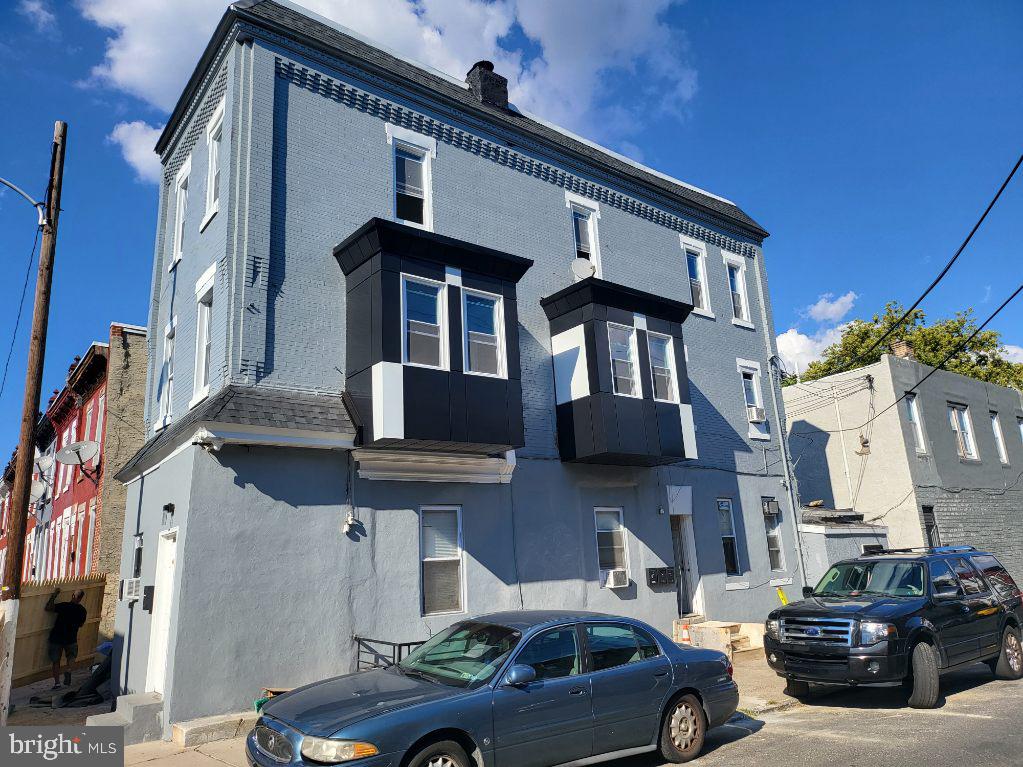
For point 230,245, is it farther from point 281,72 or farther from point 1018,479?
point 1018,479

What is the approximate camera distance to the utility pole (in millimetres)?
8836

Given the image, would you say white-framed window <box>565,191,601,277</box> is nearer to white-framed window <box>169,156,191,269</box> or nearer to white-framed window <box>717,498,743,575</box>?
white-framed window <box>717,498,743,575</box>

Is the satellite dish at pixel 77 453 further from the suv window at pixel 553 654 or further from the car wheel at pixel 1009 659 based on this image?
the car wheel at pixel 1009 659

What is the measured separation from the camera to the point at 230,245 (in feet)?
36.5

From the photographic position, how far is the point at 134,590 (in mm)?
11258

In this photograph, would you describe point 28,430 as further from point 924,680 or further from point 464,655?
point 924,680

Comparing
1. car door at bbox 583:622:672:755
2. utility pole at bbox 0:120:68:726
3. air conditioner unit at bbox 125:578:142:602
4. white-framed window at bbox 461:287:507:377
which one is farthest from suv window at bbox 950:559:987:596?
utility pole at bbox 0:120:68:726

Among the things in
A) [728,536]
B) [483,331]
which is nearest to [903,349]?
[728,536]

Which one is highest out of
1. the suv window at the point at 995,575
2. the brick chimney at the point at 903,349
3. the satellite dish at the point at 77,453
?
the brick chimney at the point at 903,349

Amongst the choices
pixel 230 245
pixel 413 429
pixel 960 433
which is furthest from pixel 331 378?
pixel 960 433

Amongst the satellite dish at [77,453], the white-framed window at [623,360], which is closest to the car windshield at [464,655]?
the white-framed window at [623,360]

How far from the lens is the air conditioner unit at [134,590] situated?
1122cm

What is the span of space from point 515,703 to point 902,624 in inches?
230

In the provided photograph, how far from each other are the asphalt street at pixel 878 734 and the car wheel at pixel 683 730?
7.1 inches
